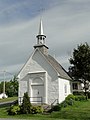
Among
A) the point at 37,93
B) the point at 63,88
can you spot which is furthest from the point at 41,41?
the point at 37,93

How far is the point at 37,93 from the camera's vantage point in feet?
122

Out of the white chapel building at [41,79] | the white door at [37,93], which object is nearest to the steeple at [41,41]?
the white chapel building at [41,79]

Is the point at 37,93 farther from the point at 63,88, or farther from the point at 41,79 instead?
the point at 63,88

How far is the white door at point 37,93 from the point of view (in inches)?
1453

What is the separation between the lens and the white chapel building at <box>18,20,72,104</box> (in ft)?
118

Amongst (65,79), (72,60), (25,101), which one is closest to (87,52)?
(72,60)

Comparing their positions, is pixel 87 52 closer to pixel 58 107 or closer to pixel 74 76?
pixel 74 76

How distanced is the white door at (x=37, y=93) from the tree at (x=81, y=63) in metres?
10.3

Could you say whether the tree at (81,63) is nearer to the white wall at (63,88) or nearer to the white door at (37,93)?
the white wall at (63,88)

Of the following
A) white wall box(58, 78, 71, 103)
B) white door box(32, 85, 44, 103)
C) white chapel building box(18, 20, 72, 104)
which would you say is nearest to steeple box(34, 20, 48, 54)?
white chapel building box(18, 20, 72, 104)

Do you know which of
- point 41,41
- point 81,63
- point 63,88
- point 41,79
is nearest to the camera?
point 41,79

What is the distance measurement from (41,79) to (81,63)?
10142mm

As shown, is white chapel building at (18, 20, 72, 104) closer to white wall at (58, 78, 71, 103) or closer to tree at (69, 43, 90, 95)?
white wall at (58, 78, 71, 103)

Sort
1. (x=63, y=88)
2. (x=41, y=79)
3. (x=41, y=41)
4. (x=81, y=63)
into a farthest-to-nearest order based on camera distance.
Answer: (x=81, y=63), (x=41, y=41), (x=63, y=88), (x=41, y=79)
